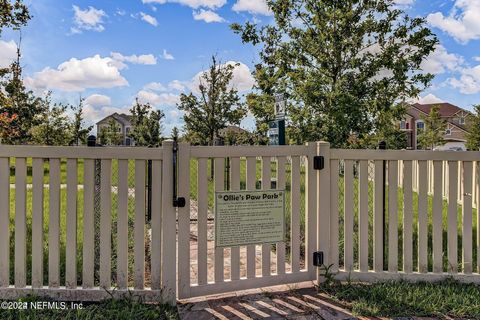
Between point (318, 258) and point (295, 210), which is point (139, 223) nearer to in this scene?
point (295, 210)

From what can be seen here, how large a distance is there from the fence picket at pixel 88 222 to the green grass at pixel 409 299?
1972 millimetres

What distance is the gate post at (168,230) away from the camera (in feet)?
9.46

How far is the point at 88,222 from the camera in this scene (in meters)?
2.90

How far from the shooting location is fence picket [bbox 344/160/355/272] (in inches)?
130

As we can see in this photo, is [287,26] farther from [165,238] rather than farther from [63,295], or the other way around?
[63,295]

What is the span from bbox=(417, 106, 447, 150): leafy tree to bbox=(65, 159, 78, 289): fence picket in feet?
95.8

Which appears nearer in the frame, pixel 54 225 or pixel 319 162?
pixel 54 225

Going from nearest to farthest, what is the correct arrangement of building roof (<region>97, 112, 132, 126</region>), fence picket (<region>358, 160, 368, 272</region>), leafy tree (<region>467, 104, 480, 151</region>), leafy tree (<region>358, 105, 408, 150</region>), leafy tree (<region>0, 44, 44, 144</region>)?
fence picket (<region>358, 160, 368, 272</region>)
leafy tree (<region>358, 105, 408, 150</region>)
leafy tree (<region>0, 44, 44, 144</region>)
leafy tree (<region>467, 104, 480, 151</region>)
building roof (<region>97, 112, 132, 126</region>)

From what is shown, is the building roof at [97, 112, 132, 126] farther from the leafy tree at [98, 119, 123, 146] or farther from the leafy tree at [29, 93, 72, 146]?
the leafy tree at [29, 93, 72, 146]

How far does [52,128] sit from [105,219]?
18.3m

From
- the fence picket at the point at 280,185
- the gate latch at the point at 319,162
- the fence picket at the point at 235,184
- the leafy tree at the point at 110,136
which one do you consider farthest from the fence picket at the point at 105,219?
the leafy tree at the point at 110,136

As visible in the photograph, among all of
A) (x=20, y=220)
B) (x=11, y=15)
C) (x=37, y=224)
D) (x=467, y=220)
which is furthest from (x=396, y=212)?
(x=11, y=15)

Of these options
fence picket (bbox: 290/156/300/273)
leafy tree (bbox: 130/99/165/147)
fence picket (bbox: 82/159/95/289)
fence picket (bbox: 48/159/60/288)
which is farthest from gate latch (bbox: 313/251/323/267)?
leafy tree (bbox: 130/99/165/147)

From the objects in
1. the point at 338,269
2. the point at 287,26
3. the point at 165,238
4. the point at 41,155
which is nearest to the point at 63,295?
the point at 165,238
